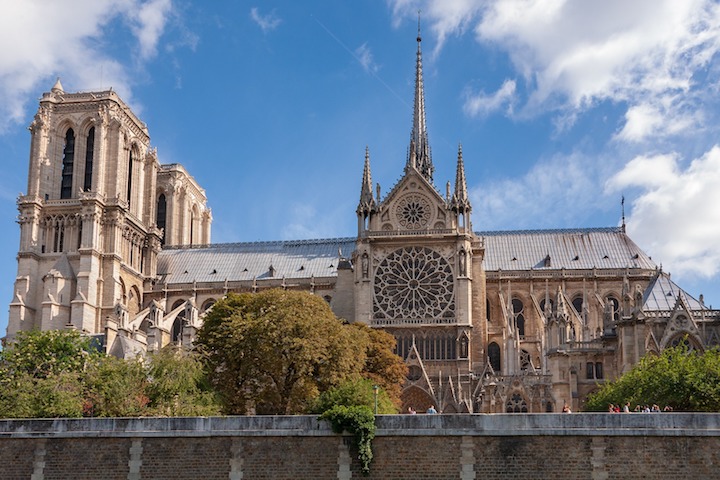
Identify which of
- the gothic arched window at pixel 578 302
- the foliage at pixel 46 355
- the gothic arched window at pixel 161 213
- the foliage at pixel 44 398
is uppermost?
the gothic arched window at pixel 161 213

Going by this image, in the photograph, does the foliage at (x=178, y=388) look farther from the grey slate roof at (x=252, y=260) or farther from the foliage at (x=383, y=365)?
the grey slate roof at (x=252, y=260)

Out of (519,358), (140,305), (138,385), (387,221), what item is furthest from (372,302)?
(138,385)

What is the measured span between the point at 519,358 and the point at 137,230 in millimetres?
31236

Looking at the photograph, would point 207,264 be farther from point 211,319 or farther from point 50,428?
point 50,428

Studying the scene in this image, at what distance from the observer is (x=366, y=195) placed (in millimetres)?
69000

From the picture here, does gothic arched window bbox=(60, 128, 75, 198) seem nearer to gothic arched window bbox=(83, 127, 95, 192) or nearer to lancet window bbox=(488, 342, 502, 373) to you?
gothic arched window bbox=(83, 127, 95, 192)

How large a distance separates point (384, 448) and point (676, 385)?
15.0 metres

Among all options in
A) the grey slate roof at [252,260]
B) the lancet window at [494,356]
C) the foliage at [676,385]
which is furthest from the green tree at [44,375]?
the lancet window at [494,356]

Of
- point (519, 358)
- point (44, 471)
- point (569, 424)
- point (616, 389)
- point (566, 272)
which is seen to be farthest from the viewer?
point (566, 272)

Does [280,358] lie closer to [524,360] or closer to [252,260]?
[524,360]

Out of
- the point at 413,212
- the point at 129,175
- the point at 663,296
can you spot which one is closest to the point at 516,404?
the point at 663,296

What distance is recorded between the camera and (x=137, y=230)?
79.1m

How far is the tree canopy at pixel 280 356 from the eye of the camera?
148 feet

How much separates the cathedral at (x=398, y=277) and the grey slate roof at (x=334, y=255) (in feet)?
0.48
